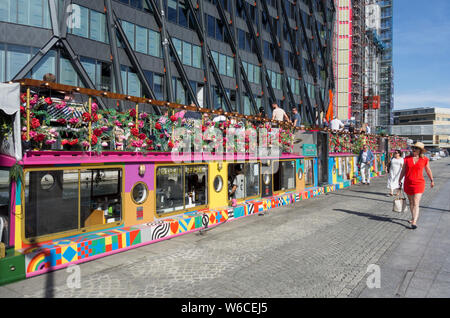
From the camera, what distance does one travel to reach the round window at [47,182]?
21.6 ft

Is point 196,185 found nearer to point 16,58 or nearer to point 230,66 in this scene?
point 16,58

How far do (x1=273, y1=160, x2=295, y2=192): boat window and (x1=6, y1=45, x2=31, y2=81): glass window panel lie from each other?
18652mm

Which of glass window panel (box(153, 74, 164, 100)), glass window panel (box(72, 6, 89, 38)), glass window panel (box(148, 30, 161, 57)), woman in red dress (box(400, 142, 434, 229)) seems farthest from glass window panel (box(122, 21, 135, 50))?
woman in red dress (box(400, 142, 434, 229))

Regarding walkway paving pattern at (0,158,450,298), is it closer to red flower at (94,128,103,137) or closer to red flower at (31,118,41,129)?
red flower at (94,128,103,137)

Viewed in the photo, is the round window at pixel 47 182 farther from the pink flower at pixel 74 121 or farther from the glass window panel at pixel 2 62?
the glass window panel at pixel 2 62

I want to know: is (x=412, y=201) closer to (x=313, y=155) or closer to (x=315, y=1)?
(x=313, y=155)

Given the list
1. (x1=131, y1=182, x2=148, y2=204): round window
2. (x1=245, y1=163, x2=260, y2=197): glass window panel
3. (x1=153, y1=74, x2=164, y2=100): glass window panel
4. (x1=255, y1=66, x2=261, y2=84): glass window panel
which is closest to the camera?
(x1=131, y1=182, x2=148, y2=204): round window

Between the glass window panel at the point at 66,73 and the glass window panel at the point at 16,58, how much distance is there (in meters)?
2.15

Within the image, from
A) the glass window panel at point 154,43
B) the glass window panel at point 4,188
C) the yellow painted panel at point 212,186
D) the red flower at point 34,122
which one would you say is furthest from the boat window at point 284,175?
the glass window panel at point 154,43

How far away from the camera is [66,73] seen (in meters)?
24.5

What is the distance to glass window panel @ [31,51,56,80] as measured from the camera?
75.1 feet

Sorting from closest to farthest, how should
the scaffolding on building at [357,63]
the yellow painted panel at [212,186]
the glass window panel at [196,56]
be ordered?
1. the yellow painted panel at [212,186]
2. the glass window panel at [196,56]
3. the scaffolding on building at [357,63]

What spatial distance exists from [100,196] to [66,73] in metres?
19.9

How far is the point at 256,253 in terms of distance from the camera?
7531 mm
